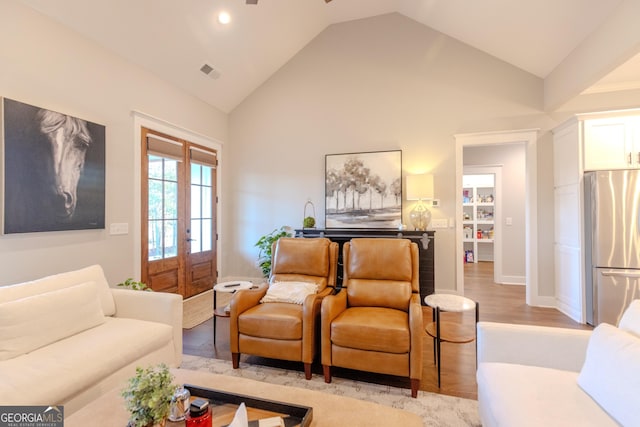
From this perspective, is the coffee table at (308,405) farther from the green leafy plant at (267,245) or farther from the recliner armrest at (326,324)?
the green leafy plant at (267,245)

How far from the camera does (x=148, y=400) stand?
1.07m

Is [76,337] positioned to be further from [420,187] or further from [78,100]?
[420,187]

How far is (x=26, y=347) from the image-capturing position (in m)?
1.78

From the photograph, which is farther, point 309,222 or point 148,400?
point 309,222

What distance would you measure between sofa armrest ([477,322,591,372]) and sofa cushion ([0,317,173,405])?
2.23m

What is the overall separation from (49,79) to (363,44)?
407 centimetres

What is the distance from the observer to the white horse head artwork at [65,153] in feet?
8.85

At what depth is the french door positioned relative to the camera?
383 centimetres

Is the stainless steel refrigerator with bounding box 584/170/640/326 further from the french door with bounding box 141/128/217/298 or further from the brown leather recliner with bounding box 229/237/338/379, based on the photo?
the french door with bounding box 141/128/217/298

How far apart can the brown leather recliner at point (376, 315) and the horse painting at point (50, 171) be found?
8.45 feet

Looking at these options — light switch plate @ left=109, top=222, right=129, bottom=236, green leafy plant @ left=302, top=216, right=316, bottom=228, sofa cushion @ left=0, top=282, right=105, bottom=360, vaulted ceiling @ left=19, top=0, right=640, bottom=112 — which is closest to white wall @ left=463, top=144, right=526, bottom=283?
vaulted ceiling @ left=19, top=0, right=640, bottom=112

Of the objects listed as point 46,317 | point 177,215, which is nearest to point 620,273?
point 46,317

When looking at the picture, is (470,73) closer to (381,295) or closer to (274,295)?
(381,295)

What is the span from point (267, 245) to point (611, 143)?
4728 millimetres
